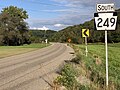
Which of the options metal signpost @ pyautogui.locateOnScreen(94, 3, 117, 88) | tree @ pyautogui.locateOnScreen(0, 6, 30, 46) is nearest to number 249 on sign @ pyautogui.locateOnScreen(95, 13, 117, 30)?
metal signpost @ pyautogui.locateOnScreen(94, 3, 117, 88)

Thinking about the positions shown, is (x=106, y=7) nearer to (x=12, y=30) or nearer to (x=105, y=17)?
(x=105, y=17)

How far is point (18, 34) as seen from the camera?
11675 centimetres

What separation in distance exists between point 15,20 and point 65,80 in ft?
359

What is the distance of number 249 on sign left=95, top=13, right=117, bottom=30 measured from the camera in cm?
1154

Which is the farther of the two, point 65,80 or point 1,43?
point 1,43

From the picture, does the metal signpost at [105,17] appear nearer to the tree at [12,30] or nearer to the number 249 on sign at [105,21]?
the number 249 on sign at [105,21]

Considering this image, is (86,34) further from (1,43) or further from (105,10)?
(1,43)

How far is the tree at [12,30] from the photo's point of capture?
377ft

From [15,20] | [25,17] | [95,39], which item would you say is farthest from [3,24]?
[95,39]

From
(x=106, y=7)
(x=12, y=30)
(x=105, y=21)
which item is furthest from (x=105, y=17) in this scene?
(x=12, y=30)

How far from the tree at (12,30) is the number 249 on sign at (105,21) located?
10193 centimetres

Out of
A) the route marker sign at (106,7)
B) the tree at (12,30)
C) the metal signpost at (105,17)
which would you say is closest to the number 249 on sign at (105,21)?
the metal signpost at (105,17)

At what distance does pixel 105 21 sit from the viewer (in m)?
11.6

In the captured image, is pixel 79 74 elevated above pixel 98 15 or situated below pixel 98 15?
below
